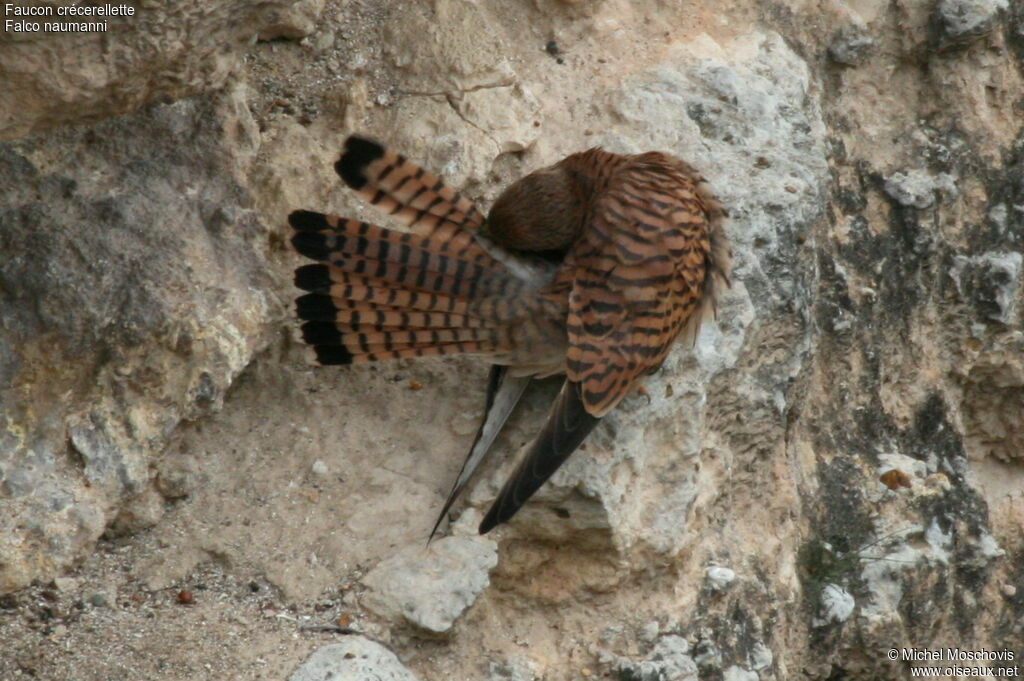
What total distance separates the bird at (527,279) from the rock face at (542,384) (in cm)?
18

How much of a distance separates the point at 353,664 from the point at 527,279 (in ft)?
3.92

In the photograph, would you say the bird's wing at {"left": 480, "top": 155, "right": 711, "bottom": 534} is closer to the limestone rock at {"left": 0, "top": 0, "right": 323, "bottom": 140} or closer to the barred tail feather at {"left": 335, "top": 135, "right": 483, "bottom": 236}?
the barred tail feather at {"left": 335, "top": 135, "right": 483, "bottom": 236}

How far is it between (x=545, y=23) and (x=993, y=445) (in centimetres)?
250

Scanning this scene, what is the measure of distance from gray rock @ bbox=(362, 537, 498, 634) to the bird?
123 mm

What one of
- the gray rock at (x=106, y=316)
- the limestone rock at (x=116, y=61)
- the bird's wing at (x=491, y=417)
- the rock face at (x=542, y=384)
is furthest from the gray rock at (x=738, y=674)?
the limestone rock at (x=116, y=61)

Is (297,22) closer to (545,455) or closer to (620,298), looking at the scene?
(620,298)

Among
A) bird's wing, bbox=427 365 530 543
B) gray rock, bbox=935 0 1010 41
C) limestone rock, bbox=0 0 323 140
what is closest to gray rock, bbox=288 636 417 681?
bird's wing, bbox=427 365 530 543

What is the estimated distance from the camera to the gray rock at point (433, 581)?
3258 mm

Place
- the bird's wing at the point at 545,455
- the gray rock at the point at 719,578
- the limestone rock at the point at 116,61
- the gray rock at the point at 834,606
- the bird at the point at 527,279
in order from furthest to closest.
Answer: the gray rock at the point at 834,606 < the gray rock at the point at 719,578 < the bird at the point at 527,279 < the bird's wing at the point at 545,455 < the limestone rock at the point at 116,61

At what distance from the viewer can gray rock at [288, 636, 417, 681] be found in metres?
3.08

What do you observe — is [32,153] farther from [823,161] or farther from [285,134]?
[823,161]

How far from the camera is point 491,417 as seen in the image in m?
3.53

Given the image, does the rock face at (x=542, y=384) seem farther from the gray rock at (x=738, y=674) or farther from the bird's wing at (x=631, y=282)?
the bird's wing at (x=631, y=282)

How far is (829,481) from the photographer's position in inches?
173
